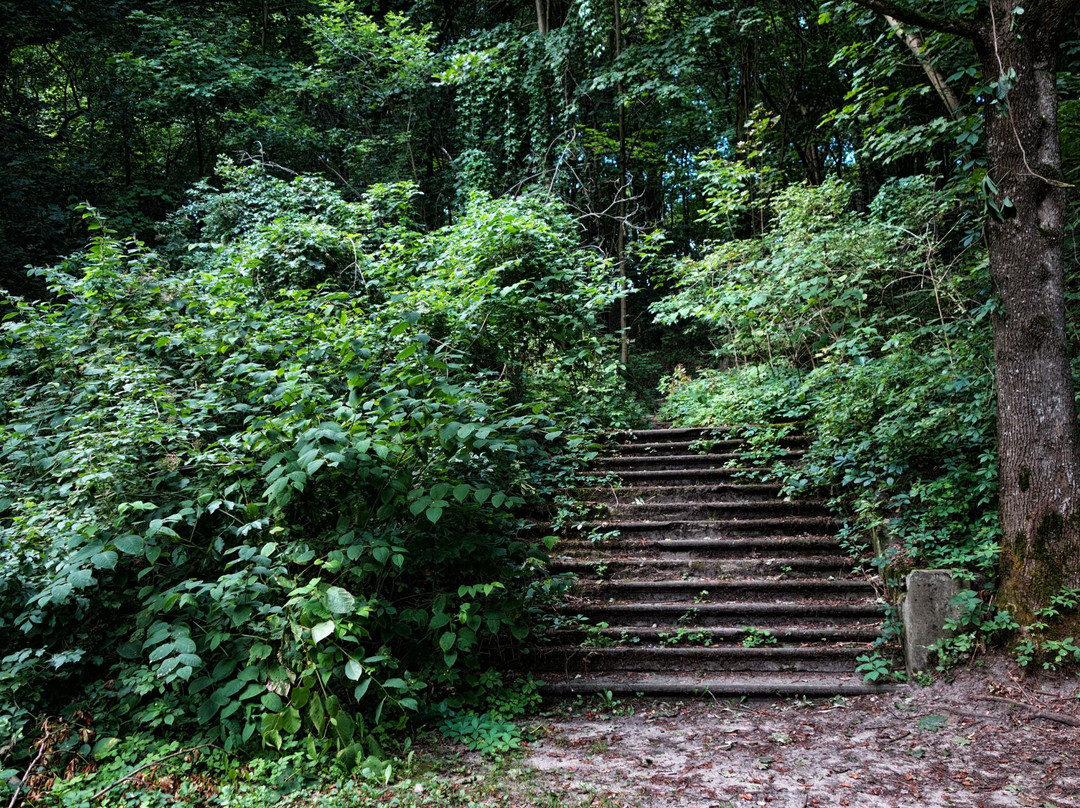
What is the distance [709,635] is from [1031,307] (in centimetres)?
304

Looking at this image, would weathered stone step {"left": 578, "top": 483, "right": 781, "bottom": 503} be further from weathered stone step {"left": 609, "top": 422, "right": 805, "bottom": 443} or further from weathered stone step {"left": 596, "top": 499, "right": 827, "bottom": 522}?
weathered stone step {"left": 609, "top": 422, "right": 805, "bottom": 443}

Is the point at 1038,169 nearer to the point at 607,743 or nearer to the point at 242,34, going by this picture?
the point at 607,743

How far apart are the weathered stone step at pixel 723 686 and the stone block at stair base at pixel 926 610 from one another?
10.6 inches

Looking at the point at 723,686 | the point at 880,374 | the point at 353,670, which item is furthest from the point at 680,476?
the point at 353,670

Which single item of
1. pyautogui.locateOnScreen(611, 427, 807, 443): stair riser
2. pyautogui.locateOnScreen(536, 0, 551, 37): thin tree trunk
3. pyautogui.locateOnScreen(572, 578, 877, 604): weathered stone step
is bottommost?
pyautogui.locateOnScreen(572, 578, 877, 604): weathered stone step

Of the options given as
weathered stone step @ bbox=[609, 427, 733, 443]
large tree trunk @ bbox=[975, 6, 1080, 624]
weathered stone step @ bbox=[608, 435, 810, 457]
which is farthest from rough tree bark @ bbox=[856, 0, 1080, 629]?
weathered stone step @ bbox=[609, 427, 733, 443]

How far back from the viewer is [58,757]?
117 inches

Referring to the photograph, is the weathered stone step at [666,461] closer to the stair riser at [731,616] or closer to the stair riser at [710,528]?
the stair riser at [710,528]

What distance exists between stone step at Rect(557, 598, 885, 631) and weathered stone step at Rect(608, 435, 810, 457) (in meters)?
2.29

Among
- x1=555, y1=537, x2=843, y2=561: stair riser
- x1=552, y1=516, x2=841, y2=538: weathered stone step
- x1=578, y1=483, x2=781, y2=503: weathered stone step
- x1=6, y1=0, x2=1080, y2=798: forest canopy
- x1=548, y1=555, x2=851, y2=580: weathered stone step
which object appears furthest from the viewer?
x1=578, y1=483, x2=781, y2=503: weathered stone step

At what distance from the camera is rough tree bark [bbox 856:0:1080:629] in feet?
12.4

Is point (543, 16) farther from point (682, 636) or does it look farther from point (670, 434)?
point (682, 636)

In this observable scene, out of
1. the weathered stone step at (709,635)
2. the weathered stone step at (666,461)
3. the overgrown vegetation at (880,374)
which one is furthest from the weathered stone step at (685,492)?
the weathered stone step at (709,635)

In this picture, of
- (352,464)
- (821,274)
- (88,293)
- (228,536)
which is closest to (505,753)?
(352,464)
